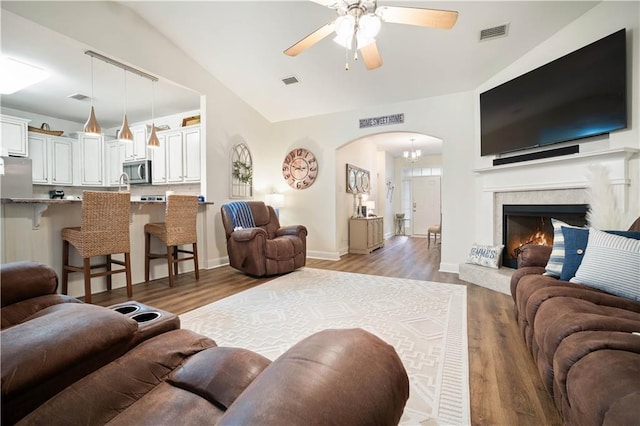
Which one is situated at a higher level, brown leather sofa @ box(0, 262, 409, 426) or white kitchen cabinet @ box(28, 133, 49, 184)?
white kitchen cabinet @ box(28, 133, 49, 184)

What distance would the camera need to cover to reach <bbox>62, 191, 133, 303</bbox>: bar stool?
2721mm

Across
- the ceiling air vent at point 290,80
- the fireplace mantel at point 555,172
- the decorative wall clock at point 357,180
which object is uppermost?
the ceiling air vent at point 290,80

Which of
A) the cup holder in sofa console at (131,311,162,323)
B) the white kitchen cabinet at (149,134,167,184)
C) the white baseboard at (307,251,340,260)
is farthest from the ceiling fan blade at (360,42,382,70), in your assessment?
the white kitchen cabinet at (149,134,167,184)

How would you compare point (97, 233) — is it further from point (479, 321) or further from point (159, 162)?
→ point (479, 321)

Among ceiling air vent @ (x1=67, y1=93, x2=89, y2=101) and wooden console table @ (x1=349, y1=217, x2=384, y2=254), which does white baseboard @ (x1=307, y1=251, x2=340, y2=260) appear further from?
ceiling air vent @ (x1=67, y1=93, x2=89, y2=101)

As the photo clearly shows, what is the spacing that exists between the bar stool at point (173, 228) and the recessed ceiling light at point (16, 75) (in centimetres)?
259

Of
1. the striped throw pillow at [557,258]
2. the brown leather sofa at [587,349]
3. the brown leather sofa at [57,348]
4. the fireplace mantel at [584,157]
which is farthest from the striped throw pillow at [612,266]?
the brown leather sofa at [57,348]

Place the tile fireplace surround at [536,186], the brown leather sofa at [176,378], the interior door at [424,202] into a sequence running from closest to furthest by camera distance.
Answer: the brown leather sofa at [176,378] → the tile fireplace surround at [536,186] → the interior door at [424,202]

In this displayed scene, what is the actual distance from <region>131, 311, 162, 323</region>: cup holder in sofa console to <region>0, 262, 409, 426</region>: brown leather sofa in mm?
98

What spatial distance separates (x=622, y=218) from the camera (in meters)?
2.17

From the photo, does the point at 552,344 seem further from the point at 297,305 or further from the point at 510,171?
the point at 510,171

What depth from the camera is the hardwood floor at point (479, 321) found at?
1.39 meters

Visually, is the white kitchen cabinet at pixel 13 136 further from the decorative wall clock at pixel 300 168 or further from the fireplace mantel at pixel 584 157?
A: the fireplace mantel at pixel 584 157

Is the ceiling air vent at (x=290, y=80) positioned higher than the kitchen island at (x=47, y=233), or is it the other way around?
the ceiling air vent at (x=290, y=80)
